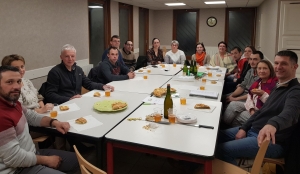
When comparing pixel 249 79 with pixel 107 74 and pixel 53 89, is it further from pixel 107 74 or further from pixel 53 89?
pixel 53 89

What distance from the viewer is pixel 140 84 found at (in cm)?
333

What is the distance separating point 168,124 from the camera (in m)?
1.89

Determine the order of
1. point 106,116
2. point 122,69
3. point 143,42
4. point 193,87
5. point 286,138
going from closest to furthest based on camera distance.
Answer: point 286,138, point 106,116, point 193,87, point 122,69, point 143,42

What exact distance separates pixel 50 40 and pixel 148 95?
7.82ft

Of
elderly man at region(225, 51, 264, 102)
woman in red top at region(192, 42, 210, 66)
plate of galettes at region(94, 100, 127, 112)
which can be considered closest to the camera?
plate of galettes at region(94, 100, 127, 112)

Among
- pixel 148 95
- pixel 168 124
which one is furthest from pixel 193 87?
pixel 168 124

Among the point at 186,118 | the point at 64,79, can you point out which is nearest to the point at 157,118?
the point at 186,118

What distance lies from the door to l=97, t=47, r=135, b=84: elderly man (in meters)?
2.89

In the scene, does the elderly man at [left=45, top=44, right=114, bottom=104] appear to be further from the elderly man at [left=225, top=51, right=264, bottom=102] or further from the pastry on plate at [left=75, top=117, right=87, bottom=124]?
the elderly man at [left=225, top=51, right=264, bottom=102]

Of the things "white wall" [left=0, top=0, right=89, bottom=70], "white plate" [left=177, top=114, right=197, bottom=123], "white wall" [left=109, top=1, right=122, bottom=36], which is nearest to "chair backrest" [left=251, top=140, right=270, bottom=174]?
"white plate" [left=177, top=114, right=197, bottom=123]

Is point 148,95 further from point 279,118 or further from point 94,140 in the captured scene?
point 279,118

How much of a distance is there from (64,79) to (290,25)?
156 inches

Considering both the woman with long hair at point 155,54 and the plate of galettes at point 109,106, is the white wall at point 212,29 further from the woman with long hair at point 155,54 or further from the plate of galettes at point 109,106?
the plate of galettes at point 109,106

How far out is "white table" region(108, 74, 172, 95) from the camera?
119 inches
